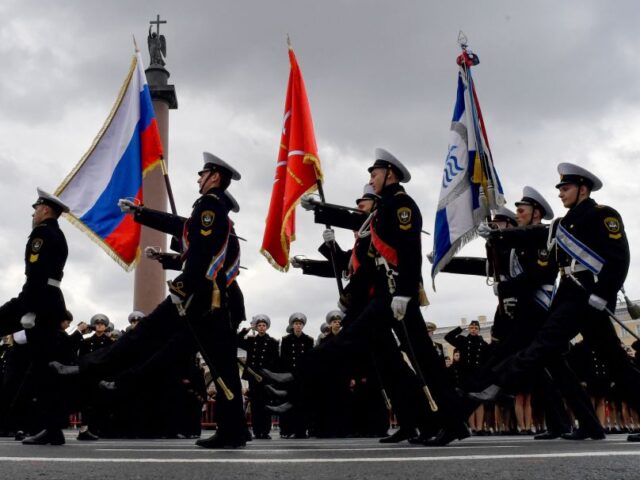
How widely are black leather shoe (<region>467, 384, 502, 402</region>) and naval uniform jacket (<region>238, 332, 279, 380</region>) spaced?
5876 mm

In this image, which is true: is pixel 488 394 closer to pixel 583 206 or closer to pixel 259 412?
pixel 583 206

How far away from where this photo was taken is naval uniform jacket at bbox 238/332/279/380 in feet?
35.0

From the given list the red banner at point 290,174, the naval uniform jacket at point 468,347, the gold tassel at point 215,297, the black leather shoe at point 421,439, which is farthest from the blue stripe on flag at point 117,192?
the naval uniform jacket at point 468,347

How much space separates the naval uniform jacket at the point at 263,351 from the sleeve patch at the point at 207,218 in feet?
17.3

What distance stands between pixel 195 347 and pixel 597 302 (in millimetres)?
2820

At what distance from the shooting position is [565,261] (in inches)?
220

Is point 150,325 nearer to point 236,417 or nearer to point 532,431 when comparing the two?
point 236,417

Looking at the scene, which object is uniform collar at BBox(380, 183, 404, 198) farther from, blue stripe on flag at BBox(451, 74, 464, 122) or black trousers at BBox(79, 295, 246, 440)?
blue stripe on flag at BBox(451, 74, 464, 122)

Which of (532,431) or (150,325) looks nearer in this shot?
(150,325)

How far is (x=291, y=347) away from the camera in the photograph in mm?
10773

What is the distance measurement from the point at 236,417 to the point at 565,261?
2.62 metres

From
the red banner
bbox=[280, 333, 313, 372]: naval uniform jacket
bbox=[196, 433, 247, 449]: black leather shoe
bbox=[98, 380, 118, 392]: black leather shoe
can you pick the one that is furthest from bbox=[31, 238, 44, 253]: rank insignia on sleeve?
bbox=[280, 333, 313, 372]: naval uniform jacket

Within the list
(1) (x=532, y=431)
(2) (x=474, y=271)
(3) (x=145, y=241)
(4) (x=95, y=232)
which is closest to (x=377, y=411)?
(1) (x=532, y=431)

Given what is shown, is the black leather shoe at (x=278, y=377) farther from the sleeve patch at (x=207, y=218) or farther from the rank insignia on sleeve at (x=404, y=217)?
the rank insignia on sleeve at (x=404, y=217)
